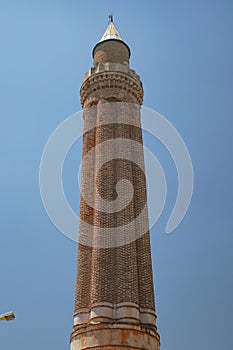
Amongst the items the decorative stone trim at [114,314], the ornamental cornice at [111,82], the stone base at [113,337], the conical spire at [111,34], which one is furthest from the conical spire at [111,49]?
the stone base at [113,337]

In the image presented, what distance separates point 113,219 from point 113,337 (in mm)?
4209

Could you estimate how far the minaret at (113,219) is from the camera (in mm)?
14602

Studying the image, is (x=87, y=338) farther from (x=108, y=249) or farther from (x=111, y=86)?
(x=111, y=86)

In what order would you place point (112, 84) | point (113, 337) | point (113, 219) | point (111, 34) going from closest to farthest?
point (113, 337)
point (113, 219)
point (112, 84)
point (111, 34)

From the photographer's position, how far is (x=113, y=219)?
1661 cm

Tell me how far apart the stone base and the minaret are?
26 millimetres

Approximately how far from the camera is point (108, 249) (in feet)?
52.5

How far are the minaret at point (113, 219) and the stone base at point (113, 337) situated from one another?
3 centimetres

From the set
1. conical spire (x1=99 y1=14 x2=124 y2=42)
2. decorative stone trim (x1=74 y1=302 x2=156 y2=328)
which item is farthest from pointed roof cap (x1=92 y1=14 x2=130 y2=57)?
decorative stone trim (x1=74 y1=302 x2=156 y2=328)

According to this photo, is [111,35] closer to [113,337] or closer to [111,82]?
[111,82]

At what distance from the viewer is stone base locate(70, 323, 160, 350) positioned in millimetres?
14008

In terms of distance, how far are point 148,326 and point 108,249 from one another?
114 inches

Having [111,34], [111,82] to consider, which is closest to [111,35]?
[111,34]

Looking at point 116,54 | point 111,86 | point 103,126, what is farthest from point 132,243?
point 116,54
